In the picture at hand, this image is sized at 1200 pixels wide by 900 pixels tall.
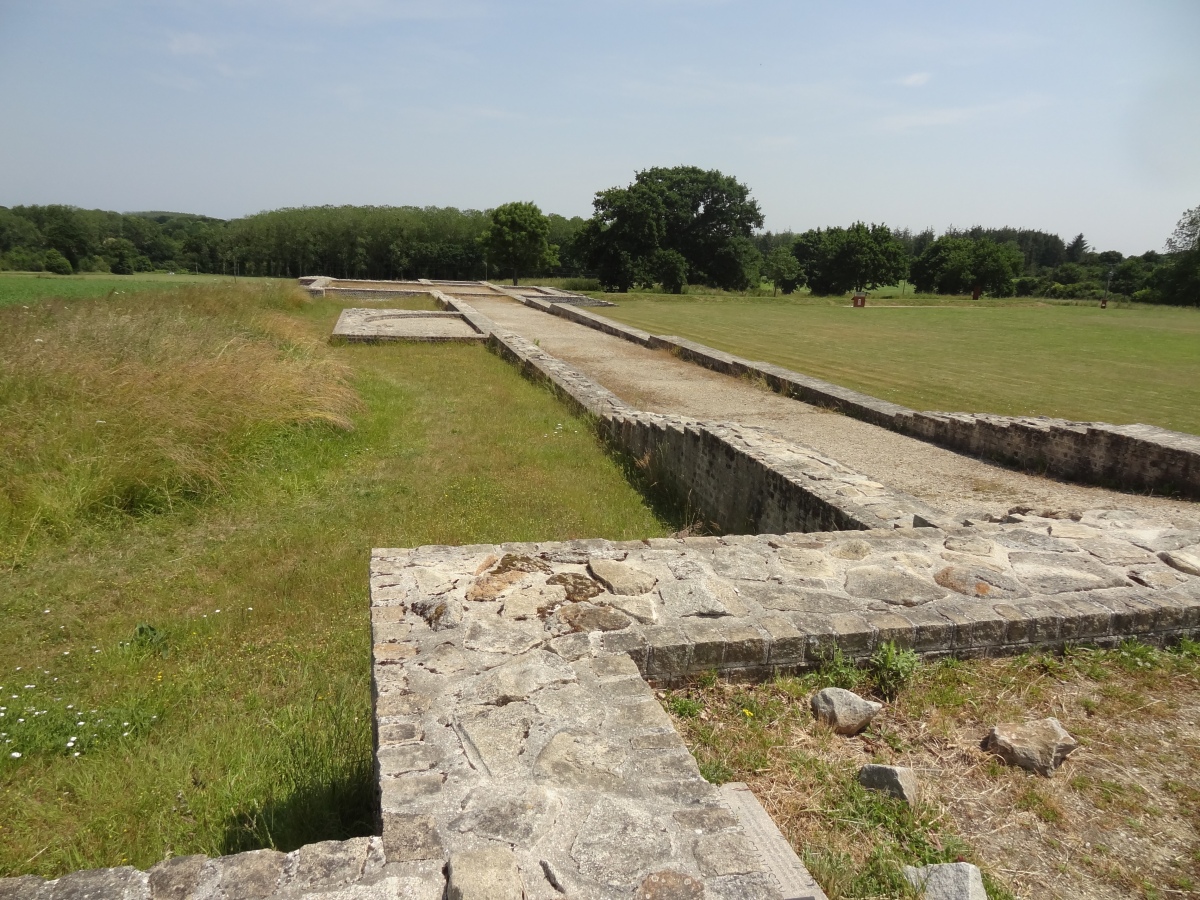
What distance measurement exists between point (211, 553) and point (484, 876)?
165 inches

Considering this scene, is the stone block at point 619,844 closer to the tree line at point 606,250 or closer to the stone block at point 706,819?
the stone block at point 706,819

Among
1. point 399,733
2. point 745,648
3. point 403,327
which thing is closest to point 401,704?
point 399,733

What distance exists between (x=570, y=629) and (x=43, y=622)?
3.13m

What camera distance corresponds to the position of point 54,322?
10125 millimetres

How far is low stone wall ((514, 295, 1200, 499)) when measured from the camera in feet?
21.5

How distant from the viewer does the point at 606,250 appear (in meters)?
44.5

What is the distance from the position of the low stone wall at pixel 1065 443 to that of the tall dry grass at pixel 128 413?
6.37 meters

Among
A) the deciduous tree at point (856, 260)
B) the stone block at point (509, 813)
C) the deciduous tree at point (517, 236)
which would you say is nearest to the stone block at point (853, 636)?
the stone block at point (509, 813)

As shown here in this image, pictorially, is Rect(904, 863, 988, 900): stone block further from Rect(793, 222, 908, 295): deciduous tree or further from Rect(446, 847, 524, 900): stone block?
Rect(793, 222, 908, 295): deciduous tree

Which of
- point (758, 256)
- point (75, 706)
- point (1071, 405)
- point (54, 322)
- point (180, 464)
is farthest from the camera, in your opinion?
point (758, 256)

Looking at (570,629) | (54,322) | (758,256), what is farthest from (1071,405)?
(758,256)

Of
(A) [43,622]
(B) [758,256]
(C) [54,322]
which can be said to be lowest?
(A) [43,622]

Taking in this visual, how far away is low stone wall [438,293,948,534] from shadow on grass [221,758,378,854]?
3.09 meters

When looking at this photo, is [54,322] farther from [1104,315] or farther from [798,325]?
[1104,315]
